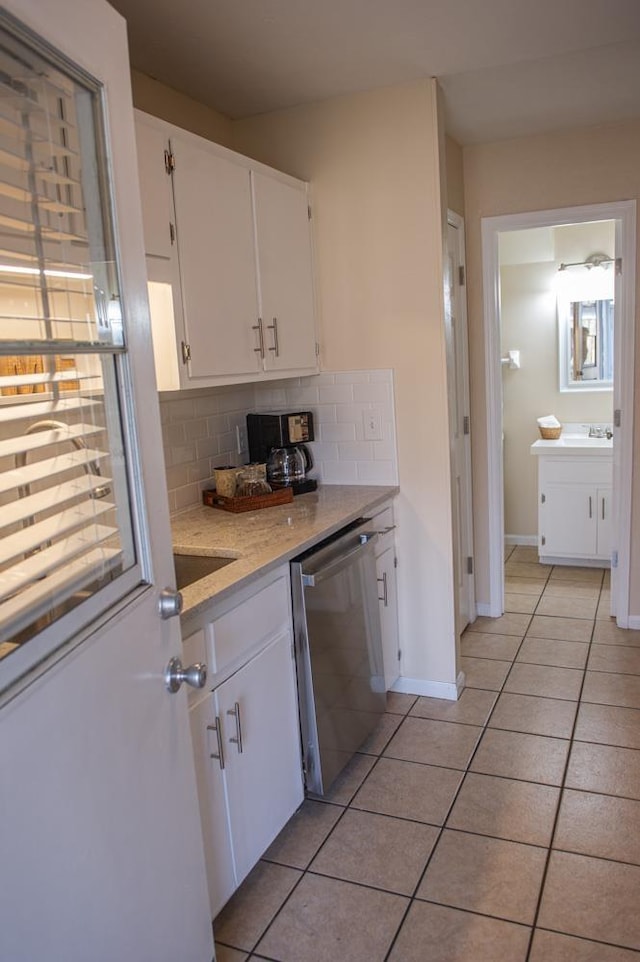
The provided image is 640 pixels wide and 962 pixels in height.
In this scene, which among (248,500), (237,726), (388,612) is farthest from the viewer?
(388,612)

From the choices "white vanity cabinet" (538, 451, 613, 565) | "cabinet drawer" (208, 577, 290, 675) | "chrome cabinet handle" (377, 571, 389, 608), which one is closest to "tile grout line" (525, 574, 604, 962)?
"chrome cabinet handle" (377, 571, 389, 608)

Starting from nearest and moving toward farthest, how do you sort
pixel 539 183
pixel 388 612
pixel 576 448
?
pixel 388 612 → pixel 539 183 → pixel 576 448

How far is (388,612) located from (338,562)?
0.69m

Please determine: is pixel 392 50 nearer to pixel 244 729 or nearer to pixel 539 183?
pixel 539 183

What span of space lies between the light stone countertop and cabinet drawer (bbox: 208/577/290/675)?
8cm

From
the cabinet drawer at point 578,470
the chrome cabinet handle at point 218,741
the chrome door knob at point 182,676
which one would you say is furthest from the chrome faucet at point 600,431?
the chrome door knob at point 182,676

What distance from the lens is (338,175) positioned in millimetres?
2871

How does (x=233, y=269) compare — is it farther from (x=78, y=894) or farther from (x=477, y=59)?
(x=78, y=894)

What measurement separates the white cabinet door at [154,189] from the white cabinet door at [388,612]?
142 cm

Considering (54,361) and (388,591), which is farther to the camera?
(388,591)

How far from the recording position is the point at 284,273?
2711 millimetres

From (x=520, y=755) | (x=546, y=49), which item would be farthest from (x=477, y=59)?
(x=520, y=755)

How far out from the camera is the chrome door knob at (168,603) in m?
1.37

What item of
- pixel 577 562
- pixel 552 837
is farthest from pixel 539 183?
pixel 552 837
